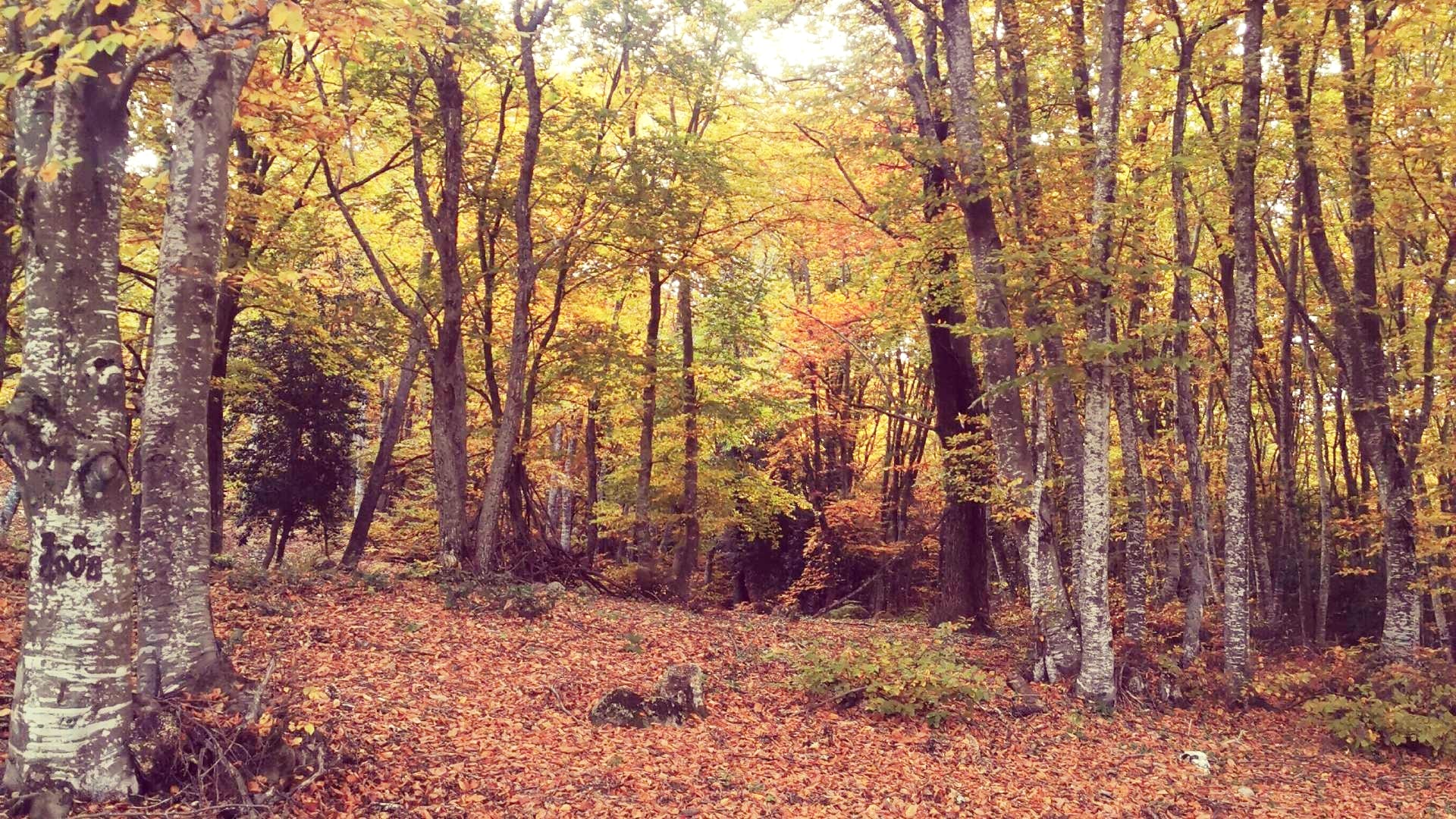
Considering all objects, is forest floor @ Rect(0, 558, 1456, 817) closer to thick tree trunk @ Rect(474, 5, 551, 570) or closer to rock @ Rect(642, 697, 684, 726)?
rock @ Rect(642, 697, 684, 726)

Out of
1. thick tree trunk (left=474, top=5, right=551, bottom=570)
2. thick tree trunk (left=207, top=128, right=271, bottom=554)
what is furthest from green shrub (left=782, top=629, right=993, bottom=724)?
thick tree trunk (left=207, top=128, right=271, bottom=554)

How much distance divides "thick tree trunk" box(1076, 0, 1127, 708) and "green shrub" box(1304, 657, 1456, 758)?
266 centimetres

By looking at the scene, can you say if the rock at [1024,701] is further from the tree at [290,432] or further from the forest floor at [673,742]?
the tree at [290,432]

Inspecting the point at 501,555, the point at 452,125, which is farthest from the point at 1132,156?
the point at 501,555

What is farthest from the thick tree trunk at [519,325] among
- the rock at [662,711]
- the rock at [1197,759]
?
the rock at [1197,759]

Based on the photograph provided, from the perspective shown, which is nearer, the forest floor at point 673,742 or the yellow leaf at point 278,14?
the yellow leaf at point 278,14

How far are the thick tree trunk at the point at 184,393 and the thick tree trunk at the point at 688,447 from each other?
38.9 feet

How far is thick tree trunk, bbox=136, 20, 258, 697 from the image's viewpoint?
5.35 metres

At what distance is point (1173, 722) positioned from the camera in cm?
961

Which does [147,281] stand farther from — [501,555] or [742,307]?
[742,307]

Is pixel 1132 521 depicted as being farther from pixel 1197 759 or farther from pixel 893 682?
pixel 893 682

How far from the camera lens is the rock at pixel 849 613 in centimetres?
1877

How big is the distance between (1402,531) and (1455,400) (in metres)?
2.78

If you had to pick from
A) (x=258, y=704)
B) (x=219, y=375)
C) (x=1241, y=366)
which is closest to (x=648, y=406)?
(x=219, y=375)
